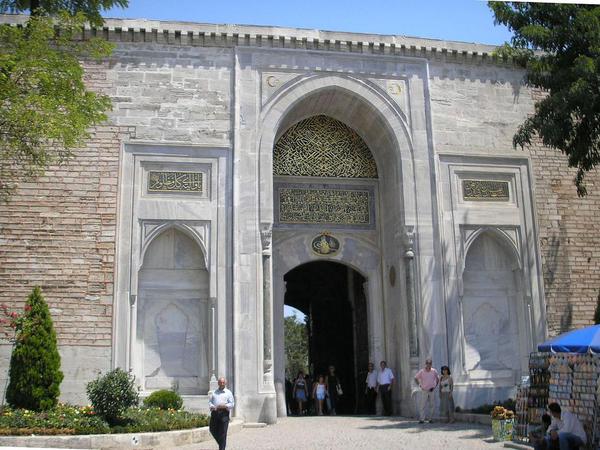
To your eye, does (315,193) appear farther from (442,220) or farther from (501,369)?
(501,369)

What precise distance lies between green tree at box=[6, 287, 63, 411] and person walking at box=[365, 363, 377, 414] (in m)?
5.53

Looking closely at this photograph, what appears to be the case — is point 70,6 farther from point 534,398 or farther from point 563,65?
point 534,398

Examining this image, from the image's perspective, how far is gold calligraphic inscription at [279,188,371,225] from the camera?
13641mm

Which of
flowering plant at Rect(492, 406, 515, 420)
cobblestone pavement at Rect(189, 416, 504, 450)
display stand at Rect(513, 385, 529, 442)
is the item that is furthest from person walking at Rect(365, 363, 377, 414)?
display stand at Rect(513, 385, 529, 442)

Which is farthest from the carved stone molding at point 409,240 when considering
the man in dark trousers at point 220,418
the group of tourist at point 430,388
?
the man in dark trousers at point 220,418

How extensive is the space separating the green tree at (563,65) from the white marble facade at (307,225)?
2011 mm

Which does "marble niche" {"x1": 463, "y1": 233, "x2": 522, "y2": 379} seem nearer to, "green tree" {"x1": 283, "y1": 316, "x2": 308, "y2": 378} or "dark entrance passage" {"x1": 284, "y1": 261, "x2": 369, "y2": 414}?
"dark entrance passage" {"x1": 284, "y1": 261, "x2": 369, "y2": 414}

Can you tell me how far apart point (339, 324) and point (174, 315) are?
5.15m

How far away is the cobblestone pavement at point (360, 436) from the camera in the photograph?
8.40 meters

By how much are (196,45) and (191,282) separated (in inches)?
179

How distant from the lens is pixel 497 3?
1156 cm

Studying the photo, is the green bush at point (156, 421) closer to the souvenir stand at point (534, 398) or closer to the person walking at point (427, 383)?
the person walking at point (427, 383)

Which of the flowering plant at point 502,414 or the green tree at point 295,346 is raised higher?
the green tree at point 295,346

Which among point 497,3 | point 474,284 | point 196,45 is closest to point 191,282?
point 196,45
